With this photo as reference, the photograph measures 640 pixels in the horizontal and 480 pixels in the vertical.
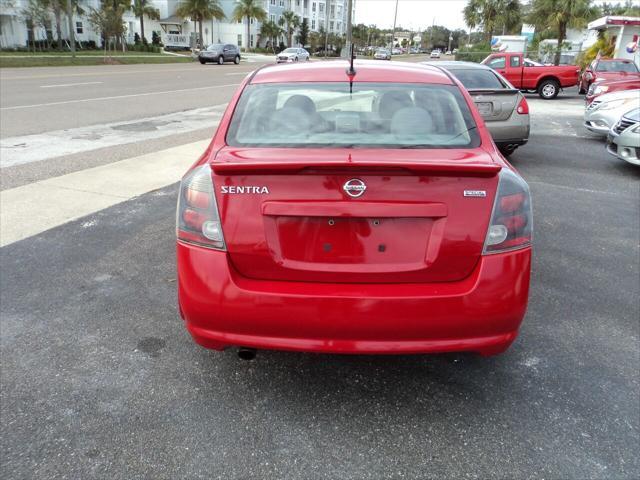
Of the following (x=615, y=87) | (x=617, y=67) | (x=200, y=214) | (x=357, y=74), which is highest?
(x=357, y=74)

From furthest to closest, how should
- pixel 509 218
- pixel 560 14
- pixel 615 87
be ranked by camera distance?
pixel 560 14
pixel 615 87
pixel 509 218

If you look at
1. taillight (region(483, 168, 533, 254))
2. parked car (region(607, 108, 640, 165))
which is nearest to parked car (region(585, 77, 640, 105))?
parked car (region(607, 108, 640, 165))

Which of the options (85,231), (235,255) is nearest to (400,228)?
(235,255)

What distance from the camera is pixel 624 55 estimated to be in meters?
30.1

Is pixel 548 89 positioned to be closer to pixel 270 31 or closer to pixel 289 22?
pixel 270 31

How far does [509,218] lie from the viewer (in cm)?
261

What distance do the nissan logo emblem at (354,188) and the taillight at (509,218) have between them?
63 cm

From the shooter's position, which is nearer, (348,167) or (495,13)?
(348,167)

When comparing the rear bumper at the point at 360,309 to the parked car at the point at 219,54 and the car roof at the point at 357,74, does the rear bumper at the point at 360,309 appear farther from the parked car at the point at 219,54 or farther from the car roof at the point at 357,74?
the parked car at the point at 219,54

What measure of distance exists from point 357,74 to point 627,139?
678 centimetres

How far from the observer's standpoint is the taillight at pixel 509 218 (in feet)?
8.45

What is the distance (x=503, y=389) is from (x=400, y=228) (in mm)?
1210

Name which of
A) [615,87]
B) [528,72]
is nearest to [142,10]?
[528,72]

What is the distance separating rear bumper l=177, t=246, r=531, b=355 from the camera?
2.51m
